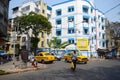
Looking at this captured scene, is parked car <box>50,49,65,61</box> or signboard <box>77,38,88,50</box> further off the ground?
signboard <box>77,38,88,50</box>

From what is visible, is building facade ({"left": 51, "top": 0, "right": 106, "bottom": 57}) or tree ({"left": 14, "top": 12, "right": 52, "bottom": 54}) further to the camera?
building facade ({"left": 51, "top": 0, "right": 106, "bottom": 57})

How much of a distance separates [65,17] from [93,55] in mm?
12821

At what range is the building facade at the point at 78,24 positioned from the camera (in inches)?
1764

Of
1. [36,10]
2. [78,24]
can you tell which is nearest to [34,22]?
[78,24]

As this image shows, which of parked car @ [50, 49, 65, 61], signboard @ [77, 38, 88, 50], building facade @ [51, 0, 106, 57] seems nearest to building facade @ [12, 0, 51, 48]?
building facade @ [51, 0, 106, 57]

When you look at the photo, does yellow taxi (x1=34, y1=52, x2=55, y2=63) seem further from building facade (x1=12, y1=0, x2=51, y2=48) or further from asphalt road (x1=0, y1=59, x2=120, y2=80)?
building facade (x1=12, y1=0, x2=51, y2=48)

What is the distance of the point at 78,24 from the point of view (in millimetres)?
44906

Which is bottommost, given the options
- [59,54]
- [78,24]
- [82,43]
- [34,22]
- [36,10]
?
[59,54]

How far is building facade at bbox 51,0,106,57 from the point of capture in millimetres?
44812

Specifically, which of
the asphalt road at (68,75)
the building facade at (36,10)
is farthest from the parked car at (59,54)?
the asphalt road at (68,75)

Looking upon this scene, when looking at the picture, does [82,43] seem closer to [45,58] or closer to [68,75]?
[45,58]

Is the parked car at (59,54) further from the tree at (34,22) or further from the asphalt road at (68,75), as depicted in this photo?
the asphalt road at (68,75)

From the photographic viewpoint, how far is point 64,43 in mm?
44438

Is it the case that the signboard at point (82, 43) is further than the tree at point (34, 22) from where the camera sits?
Yes
